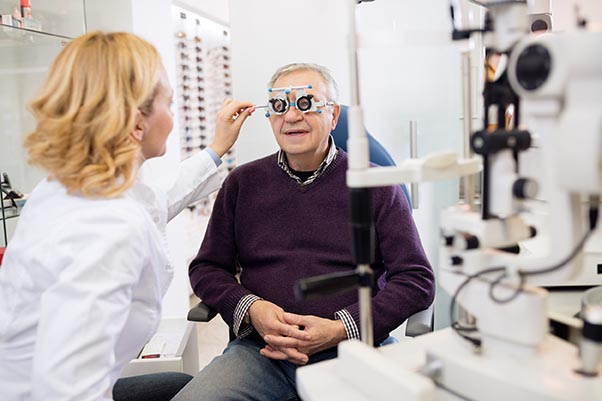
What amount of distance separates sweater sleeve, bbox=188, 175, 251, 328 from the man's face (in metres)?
0.23

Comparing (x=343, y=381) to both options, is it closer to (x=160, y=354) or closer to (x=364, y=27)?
(x=160, y=354)

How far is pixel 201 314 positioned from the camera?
169 cm

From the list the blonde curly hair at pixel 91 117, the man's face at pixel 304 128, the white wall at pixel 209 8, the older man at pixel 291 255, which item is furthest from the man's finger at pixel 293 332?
the white wall at pixel 209 8

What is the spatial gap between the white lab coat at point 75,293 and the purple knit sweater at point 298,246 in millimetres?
564

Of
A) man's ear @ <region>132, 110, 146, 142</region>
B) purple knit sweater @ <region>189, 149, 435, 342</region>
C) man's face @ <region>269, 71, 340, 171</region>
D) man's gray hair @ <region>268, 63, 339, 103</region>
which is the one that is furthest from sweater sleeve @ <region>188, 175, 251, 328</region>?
man's ear @ <region>132, 110, 146, 142</region>

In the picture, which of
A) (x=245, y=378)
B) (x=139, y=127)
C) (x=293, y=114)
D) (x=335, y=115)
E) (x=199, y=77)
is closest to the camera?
(x=139, y=127)

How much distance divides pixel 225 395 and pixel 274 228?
53cm

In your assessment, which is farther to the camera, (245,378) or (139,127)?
(245,378)

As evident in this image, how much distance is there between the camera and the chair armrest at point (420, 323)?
59.5 inches

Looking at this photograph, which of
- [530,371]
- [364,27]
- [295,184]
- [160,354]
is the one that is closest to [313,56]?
[364,27]

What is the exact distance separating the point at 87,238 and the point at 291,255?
32.3 inches

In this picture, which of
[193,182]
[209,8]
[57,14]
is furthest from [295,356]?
[209,8]

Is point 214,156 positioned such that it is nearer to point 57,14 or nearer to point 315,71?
point 315,71

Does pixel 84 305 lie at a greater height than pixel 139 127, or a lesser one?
lesser
